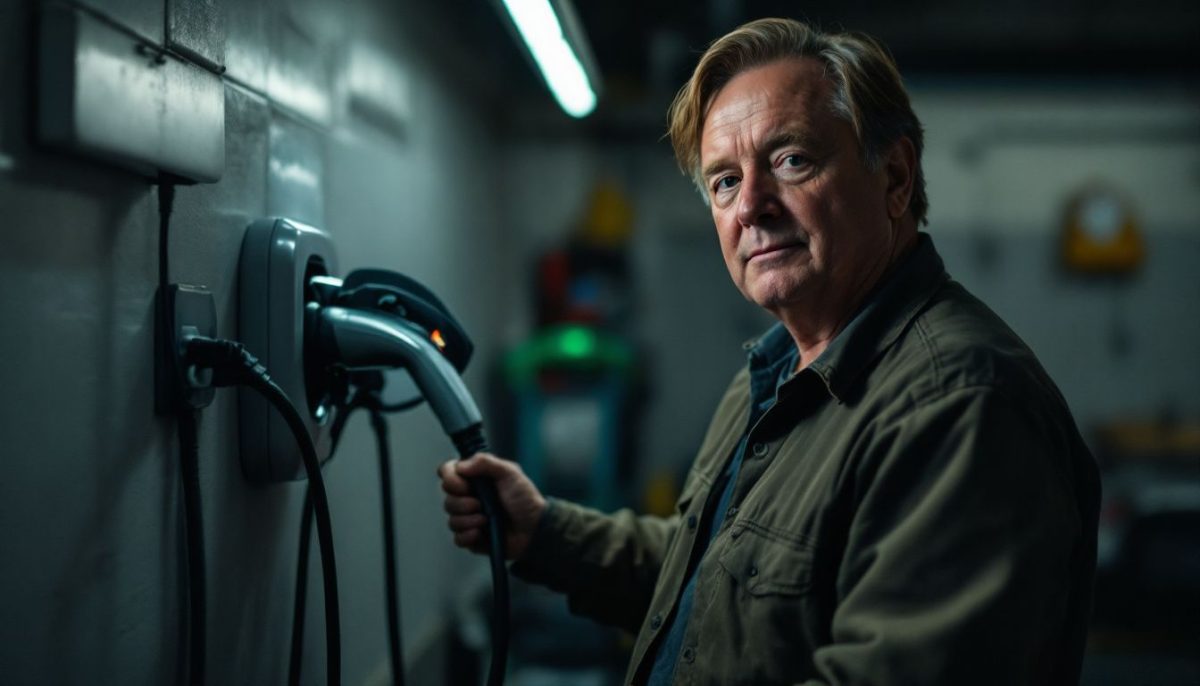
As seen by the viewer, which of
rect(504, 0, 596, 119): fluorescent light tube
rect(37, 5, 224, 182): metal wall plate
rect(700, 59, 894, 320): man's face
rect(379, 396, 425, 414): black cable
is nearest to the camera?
rect(37, 5, 224, 182): metal wall plate

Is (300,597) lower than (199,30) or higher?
lower

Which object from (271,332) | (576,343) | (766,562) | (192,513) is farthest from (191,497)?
(576,343)

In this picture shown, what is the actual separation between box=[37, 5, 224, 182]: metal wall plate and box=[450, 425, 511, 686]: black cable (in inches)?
20.2

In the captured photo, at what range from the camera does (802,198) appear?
130 cm

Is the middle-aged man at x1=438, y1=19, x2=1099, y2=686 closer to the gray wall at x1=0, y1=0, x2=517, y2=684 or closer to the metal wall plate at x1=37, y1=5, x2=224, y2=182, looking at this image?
the gray wall at x1=0, y1=0, x2=517, y2=684

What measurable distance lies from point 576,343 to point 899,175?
10.7 ft

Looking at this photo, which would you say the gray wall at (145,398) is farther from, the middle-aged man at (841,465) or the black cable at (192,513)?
the middle-aged man at (841,465)

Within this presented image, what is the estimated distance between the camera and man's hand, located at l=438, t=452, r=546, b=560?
1487 millimetres

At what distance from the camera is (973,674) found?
0.94 metres

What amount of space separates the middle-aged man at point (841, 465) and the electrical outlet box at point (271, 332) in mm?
270

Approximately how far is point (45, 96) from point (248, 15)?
1.91 ft

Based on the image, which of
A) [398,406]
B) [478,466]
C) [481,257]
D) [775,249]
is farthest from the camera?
[481,257]

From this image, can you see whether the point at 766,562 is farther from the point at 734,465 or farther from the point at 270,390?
the point at 270,390

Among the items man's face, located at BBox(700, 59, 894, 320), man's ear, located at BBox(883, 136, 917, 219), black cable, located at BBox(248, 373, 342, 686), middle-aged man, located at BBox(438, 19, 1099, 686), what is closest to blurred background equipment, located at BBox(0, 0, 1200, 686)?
black cable, located at BBox(248, 373, 342, 686)
